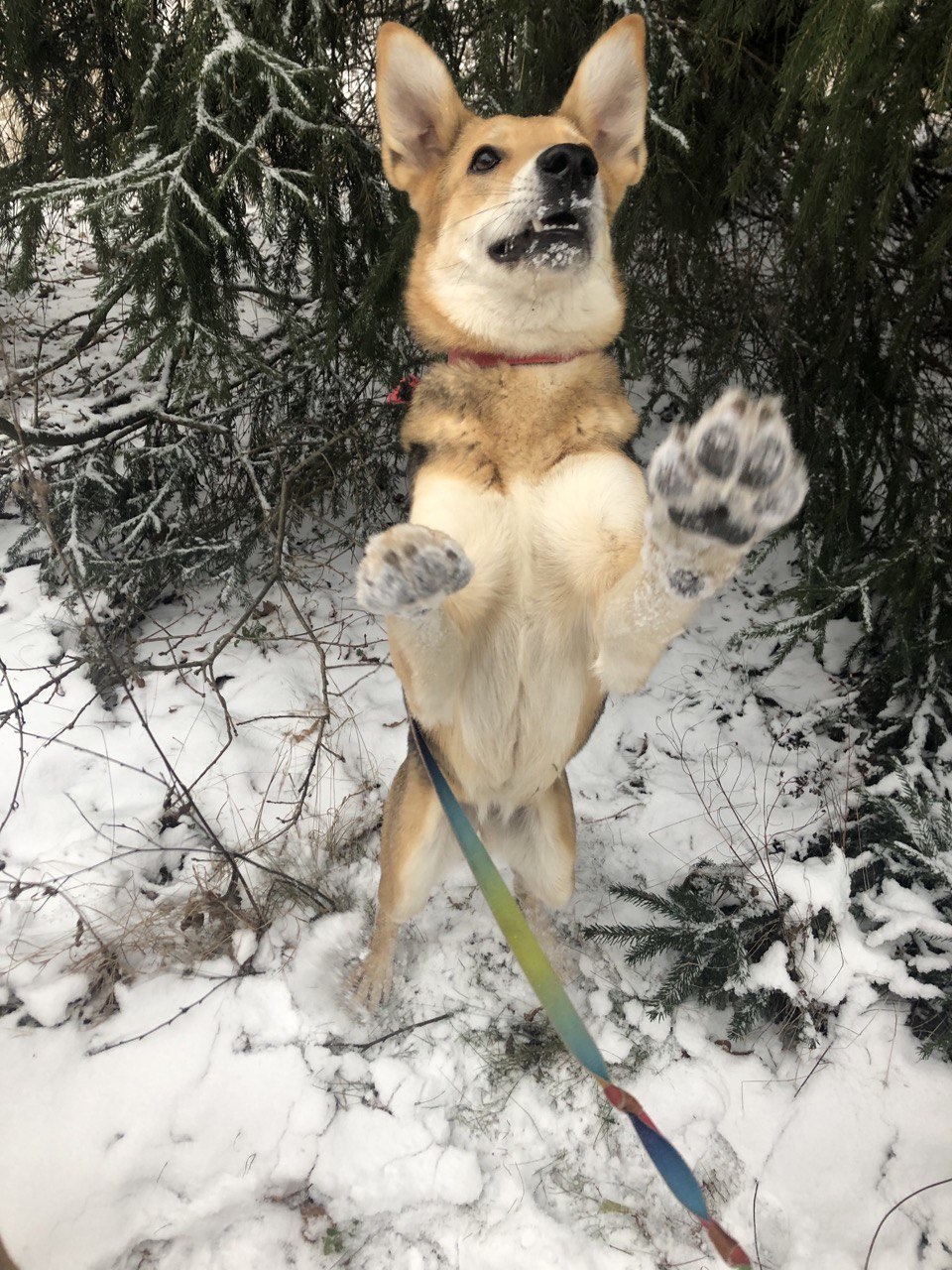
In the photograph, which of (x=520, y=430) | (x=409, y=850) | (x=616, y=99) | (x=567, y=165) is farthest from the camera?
(x=409, y=850)

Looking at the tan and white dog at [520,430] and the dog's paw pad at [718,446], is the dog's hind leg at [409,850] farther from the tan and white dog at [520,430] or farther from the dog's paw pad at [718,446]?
the dog's paw pad at [718,446]

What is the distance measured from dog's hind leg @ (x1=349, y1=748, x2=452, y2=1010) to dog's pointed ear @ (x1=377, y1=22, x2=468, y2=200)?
6.43 ft

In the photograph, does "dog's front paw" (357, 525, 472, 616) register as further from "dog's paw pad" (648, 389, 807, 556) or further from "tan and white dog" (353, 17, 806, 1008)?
"dog's paw pad" (648, 389, 807, 556)

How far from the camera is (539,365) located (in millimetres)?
1941

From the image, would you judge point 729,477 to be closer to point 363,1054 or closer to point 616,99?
point 616,99

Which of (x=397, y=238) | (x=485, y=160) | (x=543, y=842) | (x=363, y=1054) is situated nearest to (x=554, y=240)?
(x=485, y=160)

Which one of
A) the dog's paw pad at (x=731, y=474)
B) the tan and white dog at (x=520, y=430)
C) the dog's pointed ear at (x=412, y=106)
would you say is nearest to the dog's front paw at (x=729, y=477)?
the dog's paw pad at (x=731, y=474)

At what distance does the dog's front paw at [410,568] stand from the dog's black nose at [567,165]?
3.53ft

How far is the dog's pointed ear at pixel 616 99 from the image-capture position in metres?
1.98

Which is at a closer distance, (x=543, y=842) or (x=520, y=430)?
(x=520, y=430)

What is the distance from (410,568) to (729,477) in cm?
65

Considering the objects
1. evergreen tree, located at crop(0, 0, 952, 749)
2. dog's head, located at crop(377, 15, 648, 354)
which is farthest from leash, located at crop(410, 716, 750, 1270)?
evergreen tree, located at crop(0, 0, 952, 749)

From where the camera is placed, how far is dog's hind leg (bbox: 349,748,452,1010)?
95.4 inches

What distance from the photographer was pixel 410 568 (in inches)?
57.0
